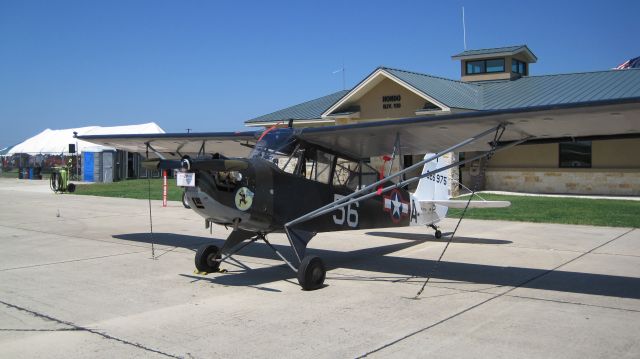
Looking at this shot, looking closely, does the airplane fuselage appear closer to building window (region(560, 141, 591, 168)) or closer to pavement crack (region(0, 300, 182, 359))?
pavement crack (region(0, 300, 182, 359))

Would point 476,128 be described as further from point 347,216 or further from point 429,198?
point 429,198

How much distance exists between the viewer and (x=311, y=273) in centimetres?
775

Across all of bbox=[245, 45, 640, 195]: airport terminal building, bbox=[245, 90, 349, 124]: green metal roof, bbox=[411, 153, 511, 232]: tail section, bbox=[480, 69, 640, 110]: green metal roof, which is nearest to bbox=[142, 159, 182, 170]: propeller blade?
bbox=[411, 153, 511, 232]: tail section

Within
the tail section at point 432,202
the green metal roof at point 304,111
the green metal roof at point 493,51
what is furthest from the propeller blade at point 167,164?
the green metal roof at point 493,51

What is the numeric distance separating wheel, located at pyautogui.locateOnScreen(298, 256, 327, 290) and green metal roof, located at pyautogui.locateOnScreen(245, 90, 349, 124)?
21760mm

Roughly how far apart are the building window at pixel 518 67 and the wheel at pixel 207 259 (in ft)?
88.3

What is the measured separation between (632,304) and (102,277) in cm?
756

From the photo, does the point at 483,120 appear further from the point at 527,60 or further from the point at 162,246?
the point at 527,60

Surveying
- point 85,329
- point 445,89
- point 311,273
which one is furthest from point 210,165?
Answer: point 445,89

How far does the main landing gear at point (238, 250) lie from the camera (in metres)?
7.71

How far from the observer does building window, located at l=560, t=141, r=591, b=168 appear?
25.6 metres

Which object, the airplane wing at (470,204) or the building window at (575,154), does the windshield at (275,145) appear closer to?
the airplane wing at (470,204)

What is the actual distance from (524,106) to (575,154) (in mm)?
4484

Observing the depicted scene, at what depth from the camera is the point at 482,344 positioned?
536cm
